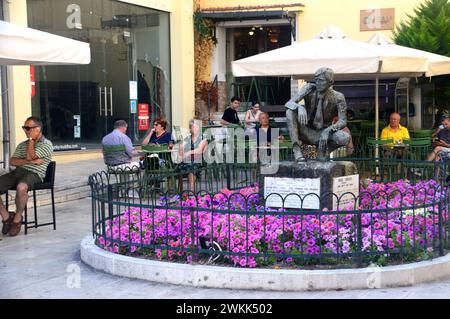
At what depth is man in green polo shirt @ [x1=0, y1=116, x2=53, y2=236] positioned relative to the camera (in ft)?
25.7

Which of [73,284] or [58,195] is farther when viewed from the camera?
[58,195]

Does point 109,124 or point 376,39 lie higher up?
point 376,39

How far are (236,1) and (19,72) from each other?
24.9ft

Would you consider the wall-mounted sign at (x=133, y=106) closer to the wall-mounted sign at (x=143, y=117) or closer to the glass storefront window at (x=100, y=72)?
the glass storefront window at (x=100, y=72)

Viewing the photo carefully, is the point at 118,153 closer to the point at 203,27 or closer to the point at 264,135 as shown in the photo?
the point at 264,135

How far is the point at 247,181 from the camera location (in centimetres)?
1039

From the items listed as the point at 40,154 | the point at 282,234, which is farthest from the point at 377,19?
the point at 282,234

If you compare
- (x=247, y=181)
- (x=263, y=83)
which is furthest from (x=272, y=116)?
(x=247, y=181)

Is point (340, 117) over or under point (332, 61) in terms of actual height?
under

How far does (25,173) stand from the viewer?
799 centimetres

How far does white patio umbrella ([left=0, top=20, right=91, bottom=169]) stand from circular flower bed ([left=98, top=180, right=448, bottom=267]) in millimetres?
2223

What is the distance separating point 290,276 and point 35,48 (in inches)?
161
